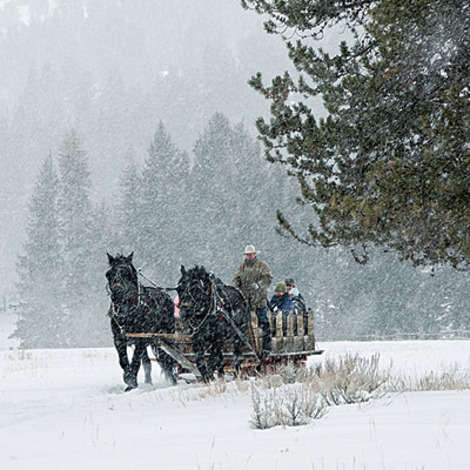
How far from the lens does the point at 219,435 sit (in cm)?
646

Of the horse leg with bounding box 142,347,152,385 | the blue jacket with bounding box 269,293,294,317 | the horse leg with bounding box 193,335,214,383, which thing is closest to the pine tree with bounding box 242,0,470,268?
the horse leg with bounding box 193,335,214,383

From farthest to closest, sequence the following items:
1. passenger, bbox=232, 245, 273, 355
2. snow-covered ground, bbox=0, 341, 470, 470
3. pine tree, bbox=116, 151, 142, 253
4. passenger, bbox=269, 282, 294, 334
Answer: pine tree, bbox=116, 151, 142, 253, passenger, bbox=269, 282, 294, 334, passenger, bbox=232, 245, 273, 355, snow-covered ground, bbox=0, 341, 470, 470

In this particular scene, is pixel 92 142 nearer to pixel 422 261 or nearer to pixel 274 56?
pixel 274 56

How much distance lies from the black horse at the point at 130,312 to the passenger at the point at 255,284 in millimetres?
1507

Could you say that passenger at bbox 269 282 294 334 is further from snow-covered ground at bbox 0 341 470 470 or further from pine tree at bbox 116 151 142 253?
pine tree at bbox 116 151 142 253

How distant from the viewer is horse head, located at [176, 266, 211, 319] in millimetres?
11365

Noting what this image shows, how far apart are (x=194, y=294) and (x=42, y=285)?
1659 inches

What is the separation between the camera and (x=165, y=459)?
5535mm

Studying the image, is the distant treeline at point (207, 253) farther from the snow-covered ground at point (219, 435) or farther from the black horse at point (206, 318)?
the snow-covered ground at point (219, 435)

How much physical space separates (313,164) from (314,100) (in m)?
140

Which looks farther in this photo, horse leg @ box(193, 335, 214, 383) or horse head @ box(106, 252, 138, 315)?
horse head @ box(106, 252, 138, 315)

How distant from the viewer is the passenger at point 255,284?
1277 centimetres

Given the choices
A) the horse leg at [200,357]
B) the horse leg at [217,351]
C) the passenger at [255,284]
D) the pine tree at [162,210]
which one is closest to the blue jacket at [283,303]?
the passenger at [255,284]

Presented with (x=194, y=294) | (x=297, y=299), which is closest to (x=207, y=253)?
(x=297, y=299)
